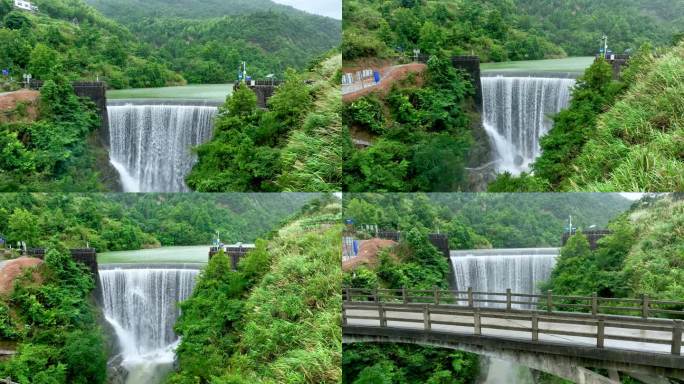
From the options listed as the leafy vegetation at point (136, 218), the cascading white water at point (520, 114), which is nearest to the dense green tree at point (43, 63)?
the leafy vegetation at point (136, 218)

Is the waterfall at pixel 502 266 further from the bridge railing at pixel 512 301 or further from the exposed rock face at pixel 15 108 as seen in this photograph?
the exposed rock face at pixel 15 108

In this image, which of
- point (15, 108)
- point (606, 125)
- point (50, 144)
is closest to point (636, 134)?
point (606, 125)

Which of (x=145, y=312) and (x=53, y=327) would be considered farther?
(x=145, y=312)

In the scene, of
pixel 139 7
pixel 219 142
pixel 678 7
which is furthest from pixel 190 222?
pixel 678 7

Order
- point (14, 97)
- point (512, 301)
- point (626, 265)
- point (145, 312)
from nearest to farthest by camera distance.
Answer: point (14, 97) → point (512, 301) → point (145, 312) → point (626, 265)

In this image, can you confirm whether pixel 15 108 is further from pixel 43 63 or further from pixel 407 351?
pixel 407 351

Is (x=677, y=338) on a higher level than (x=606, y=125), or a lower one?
lower

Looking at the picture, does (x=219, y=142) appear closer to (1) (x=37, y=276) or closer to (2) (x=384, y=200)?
(2) (x=384, y=200)
